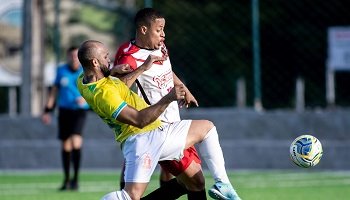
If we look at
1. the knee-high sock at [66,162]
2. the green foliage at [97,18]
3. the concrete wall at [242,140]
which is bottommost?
the concrete wall at [242,140]

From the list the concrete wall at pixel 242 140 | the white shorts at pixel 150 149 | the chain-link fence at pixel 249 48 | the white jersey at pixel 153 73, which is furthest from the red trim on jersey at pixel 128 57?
the chain-link fence at pixel 249 48

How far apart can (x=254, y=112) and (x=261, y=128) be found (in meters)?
0.34

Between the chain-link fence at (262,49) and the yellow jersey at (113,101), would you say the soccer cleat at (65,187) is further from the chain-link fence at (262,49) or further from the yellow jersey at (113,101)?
the yellow jersey at (113,101)

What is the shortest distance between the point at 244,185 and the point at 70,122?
9.22 ft

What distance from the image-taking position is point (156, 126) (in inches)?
372

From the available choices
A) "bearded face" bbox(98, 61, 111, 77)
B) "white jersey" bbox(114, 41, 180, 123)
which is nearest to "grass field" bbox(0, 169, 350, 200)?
"white jersey" bbox(114, 41, 180, 123)

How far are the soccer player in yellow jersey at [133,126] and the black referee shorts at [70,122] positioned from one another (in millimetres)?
7468

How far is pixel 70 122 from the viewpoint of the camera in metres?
17.0

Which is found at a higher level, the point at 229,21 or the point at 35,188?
the point at 229,21

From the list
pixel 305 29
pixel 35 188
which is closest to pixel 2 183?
pixel 35 188

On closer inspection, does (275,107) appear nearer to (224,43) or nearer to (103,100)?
(224,43)

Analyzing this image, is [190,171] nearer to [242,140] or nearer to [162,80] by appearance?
[162,80]

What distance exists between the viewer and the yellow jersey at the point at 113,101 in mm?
9070

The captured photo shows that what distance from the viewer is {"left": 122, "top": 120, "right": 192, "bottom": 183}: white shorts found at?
30.2 ft
